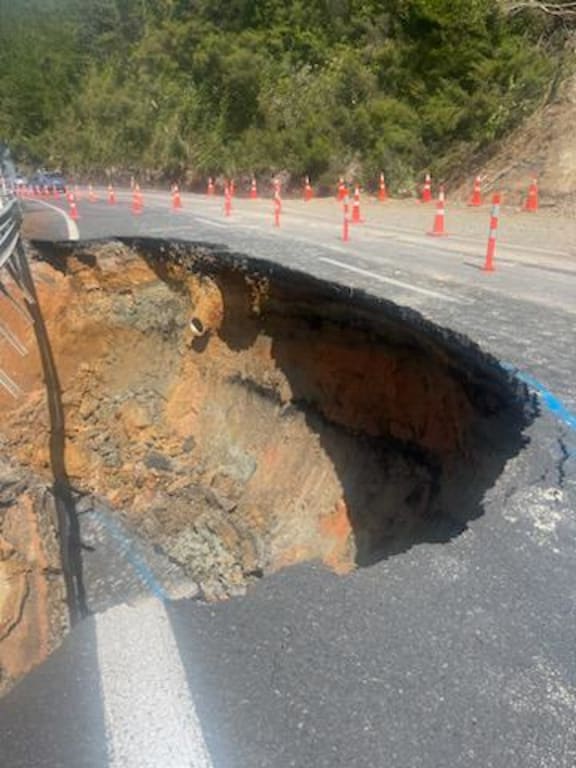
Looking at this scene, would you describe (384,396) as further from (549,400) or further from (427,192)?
(427,192)

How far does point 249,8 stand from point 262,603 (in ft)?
126

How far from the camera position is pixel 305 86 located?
29.9 metres

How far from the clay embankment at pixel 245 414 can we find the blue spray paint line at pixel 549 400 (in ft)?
Answer: 0.59

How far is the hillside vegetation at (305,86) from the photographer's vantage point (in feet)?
69.3

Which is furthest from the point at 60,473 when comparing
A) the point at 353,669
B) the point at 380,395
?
the point at 353,669

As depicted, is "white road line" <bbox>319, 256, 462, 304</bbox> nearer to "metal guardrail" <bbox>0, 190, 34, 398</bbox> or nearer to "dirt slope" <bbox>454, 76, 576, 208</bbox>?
"metal guardrail" <bbox>0, 190, 34, 398</bbox>

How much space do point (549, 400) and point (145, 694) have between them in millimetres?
3472

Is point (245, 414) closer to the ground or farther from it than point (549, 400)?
closer to the ground

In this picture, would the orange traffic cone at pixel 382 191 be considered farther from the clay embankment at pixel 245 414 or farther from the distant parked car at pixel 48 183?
the distant parked car at pixel 48 183

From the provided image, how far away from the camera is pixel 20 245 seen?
1270 centimetres

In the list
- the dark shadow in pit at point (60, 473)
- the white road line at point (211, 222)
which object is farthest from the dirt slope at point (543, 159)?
the dark shadow in pit at point (60, 473)

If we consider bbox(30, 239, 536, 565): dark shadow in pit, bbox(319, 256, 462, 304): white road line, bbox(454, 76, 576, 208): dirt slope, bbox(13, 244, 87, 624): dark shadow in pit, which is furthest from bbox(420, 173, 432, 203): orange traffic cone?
bbox(13, 244, 87, 624): dark shadow in pit

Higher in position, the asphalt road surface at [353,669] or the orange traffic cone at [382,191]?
the orange traffic cone at [382,191]

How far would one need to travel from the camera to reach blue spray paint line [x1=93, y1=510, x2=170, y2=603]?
28.8 ft
